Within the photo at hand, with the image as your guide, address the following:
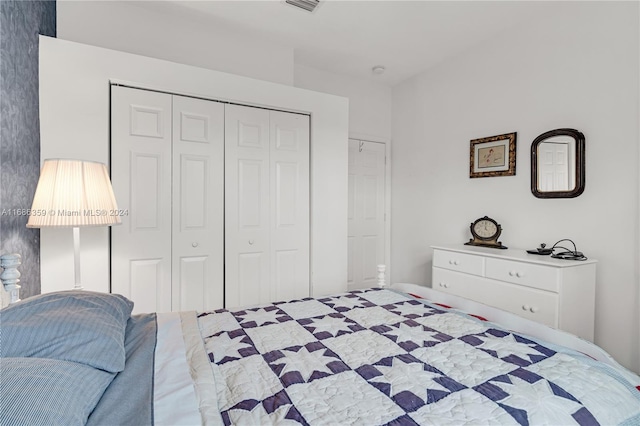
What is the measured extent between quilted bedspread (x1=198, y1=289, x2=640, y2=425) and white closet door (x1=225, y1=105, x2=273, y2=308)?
1.08 m

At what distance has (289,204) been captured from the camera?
2.86m

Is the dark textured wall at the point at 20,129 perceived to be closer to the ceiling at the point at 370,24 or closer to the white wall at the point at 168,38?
the white wall at the point at 168,38

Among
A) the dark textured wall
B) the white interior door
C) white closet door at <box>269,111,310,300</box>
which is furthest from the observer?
the white interior door

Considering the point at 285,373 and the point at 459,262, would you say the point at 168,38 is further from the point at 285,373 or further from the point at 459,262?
the point at 459,262

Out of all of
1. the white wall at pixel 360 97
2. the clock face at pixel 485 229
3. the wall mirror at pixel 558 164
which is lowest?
the clock face at pixel 485 229

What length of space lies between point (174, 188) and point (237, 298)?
3.29 feet

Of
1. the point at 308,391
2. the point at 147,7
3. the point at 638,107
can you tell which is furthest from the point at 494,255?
the point at 147,7

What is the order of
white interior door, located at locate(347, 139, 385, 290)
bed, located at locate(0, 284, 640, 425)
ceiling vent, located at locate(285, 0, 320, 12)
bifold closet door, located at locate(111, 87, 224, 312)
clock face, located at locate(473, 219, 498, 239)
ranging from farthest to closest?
white interior door, located at locate(347, 139, 385, 290) → clock face, located at locate(473, 219, 498, 239) → ceiling vent, located at locate(285, 0, 320, 12) → bifold closet door, located at locate(111, 87, 224, 312) → bed, located at locate(0, 284, 640, 425)

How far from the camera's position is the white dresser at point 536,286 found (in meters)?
2.09

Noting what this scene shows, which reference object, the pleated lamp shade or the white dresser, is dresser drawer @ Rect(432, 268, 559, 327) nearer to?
the white dresser

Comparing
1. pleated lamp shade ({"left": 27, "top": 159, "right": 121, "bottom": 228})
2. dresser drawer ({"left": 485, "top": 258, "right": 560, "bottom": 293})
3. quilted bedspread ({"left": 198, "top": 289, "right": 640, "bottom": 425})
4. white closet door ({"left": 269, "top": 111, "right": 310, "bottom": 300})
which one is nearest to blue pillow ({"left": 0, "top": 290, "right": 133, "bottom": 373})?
quilted bedspread ({"left": 198, "top": 289, "right": 640, "bottom": 425})

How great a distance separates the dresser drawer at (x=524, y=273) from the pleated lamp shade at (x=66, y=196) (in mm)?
2628

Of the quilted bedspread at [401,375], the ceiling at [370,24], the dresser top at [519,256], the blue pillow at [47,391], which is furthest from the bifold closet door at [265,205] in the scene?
the blue pillow at [47,391]

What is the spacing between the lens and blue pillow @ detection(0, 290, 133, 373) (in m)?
0.86
